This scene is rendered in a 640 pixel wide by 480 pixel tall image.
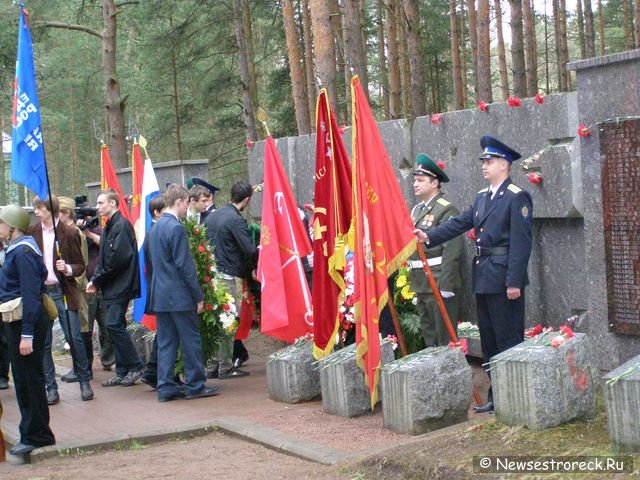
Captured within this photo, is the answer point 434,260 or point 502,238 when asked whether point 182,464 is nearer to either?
point 502,238

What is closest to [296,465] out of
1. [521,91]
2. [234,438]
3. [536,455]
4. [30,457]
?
[234,438]

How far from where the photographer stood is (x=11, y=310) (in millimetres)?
7402

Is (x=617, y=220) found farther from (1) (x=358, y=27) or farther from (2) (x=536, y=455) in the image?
(1) (x=358, y=27)

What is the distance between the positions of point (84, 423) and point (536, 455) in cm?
446

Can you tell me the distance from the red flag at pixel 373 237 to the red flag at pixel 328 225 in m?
0.90

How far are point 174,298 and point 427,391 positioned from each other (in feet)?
10.4

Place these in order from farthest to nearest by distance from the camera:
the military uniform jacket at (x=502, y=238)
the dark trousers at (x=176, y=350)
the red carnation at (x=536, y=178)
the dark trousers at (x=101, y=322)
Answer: the dark trousers at (x=101, y=322)
the dark trousers at (x=176, y=350)
the red carnation at (x=536, y=178)
the military uniform jacket at (x=502, y=238)

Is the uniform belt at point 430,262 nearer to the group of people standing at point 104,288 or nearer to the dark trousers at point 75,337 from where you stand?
the group of people standing at point 104,288

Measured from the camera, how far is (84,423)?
28.6ft

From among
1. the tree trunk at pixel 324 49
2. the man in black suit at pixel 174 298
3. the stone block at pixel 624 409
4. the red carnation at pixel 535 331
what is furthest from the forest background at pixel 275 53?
the stone block at pixel 624 409

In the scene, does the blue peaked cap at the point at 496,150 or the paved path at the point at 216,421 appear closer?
the paved path at the point at 216,421

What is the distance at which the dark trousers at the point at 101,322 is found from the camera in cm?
1141

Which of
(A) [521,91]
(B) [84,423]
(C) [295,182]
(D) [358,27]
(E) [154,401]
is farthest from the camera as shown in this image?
(A) [521,91]

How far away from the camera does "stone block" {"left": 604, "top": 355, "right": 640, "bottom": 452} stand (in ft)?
18.2
